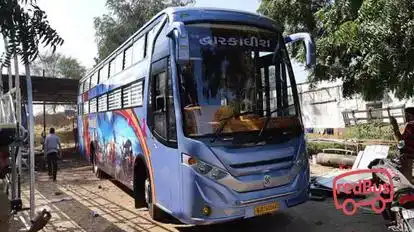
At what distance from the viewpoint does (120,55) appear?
30.8 feet

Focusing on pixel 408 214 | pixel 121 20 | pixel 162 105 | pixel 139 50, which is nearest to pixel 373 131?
pixel 139 50

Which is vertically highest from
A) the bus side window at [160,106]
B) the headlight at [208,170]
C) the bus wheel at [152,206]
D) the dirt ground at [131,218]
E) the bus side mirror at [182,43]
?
the bus side mirror at [182,43]

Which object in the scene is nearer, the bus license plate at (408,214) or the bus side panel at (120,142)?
the bus license plate at (408,214)

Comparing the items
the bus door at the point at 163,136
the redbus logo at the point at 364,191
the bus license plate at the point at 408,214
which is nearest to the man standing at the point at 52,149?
the bus door at the point at 163,136

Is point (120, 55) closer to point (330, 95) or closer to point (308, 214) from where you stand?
point (308, 214)

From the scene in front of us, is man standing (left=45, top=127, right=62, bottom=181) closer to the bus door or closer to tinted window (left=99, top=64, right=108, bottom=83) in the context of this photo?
tinted window (left=99, top=64, right=108, bottom=83)

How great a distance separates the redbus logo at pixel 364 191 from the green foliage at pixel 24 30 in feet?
14.7

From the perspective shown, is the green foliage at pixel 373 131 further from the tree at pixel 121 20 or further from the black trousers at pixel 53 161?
the tree at pixel 121 20

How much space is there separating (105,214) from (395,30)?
5.89 metres

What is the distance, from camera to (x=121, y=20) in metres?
28.1

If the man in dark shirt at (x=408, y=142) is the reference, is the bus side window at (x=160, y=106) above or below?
above

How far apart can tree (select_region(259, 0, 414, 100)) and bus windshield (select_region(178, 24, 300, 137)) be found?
1.66 metres

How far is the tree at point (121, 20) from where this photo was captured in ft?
90.5

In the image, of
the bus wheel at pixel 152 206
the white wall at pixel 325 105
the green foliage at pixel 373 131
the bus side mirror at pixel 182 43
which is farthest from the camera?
the white wall at pixel 325 105
